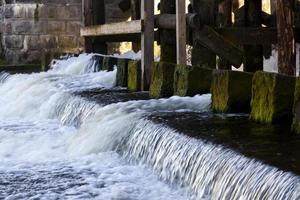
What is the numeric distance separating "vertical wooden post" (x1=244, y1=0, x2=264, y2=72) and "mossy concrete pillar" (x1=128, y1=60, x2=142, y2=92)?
1.81 metres

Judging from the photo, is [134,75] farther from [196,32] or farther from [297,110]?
[297,110]

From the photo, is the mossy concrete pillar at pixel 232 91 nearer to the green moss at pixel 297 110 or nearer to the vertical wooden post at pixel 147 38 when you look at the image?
the green moss at pixel 297 110

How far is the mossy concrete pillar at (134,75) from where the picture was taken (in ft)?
28.8

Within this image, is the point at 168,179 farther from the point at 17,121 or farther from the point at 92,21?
the point at 92,21

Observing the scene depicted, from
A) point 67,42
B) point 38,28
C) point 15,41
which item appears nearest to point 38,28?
point 38,28

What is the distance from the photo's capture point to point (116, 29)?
10.1 meters

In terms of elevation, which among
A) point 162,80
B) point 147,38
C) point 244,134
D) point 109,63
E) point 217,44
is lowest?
point 244,134

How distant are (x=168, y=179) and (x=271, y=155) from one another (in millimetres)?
935

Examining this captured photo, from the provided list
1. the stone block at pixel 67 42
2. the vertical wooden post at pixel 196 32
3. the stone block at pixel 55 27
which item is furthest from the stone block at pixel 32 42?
the vertical wooden post at pixel 196 32

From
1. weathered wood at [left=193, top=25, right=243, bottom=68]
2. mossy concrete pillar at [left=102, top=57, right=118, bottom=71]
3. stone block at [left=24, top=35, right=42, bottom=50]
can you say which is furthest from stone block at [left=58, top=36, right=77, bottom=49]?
weathered wood at [left=193, top=25, right=243, bottom=68]

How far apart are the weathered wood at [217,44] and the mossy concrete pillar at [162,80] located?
0.49 meters

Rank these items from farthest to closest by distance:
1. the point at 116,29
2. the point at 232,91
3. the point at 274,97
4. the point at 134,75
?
the point at 116,29 < the point at 134,75 < the point at 232,91 < the point at 274,97

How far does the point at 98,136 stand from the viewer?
20.7 ft

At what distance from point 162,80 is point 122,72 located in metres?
1.92
